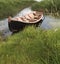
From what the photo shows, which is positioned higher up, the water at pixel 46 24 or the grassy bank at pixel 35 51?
the grassy bank at pixel 35 51

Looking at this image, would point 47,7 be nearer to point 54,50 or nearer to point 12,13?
point 12,13

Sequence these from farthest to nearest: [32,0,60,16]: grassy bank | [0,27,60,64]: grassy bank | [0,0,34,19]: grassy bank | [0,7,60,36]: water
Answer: [32,0,60,16]: grassy bank → [0,0,34,19]: grassy bank → [0,7,60,36]: water → [0,27,60,64]: grassy bank

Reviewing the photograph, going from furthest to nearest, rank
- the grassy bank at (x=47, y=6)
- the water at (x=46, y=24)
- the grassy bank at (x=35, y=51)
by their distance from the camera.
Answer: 1. the grassy bank at (x=47, y=6)
2. the water at (x=46, y=24)
3. the grassy bank at (x=35, y=51)

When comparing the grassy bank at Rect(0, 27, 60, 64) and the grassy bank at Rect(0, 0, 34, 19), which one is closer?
the grassy bank at Rect(0, 27, 60, 64)

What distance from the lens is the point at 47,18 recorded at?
21438mm

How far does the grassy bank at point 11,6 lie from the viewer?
22672mm

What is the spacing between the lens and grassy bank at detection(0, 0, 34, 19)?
22672mm

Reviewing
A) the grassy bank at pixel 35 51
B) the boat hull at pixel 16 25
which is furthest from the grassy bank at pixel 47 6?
the grassy bank at pixel 35 51

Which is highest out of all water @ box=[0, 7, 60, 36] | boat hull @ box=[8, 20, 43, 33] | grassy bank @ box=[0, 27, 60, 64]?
grassy bank @ box=[0, 27, 60, 64]

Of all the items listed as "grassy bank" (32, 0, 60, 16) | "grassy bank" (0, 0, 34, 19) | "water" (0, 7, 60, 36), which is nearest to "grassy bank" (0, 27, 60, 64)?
"water" (0, 7, 60, 36)

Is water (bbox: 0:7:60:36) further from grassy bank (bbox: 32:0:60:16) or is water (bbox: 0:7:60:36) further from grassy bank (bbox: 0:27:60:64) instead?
grassy bank (bbox: 0:27:60:64)

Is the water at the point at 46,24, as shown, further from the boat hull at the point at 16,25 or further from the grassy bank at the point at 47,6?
the grassy bank at the point at 47,6

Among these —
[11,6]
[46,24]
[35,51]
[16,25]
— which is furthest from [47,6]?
[35,51]

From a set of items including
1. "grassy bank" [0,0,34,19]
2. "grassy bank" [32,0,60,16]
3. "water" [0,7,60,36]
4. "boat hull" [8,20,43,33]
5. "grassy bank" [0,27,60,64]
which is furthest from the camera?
"grassy bank" [32,0,60,16]
